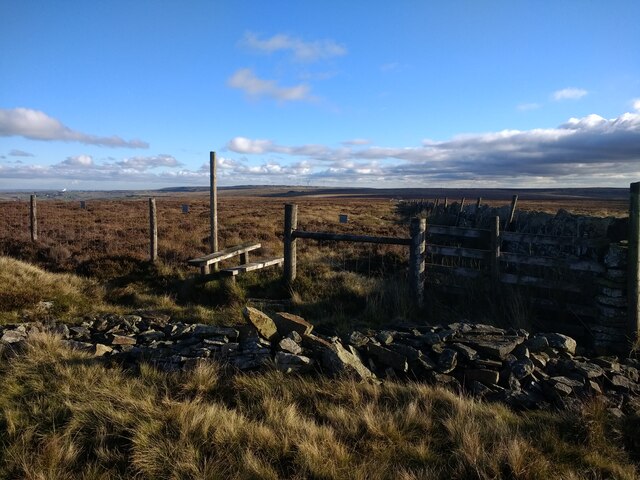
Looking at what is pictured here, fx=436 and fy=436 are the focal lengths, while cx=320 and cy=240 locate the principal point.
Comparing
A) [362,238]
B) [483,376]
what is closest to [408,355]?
[483,376]

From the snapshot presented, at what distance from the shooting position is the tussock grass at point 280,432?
3.07 metres

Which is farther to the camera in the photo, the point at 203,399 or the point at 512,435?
the point at 203,399

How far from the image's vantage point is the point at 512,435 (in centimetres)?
341

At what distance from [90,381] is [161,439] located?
1.46m

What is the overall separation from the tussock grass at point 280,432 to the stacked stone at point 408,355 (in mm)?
370

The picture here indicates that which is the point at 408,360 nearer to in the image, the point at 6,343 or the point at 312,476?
the point at 312,476

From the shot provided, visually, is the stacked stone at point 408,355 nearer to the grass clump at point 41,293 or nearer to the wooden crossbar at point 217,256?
the grass clump at point 41,293

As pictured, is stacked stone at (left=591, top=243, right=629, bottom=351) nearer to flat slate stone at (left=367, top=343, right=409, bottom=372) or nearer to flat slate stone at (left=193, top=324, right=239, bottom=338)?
flat slate stone at (left=367, top=343, right=409, bottom=372)

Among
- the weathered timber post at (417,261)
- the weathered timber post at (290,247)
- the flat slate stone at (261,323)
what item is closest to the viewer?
the flat slate stone at (261,323)

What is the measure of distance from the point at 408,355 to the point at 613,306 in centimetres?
346

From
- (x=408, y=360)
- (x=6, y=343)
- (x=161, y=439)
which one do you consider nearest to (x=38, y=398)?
(x=161, y=439)

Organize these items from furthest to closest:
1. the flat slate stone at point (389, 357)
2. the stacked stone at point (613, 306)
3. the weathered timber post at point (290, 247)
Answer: the weathered timber post at point (290, 247), the stacked stone at point (613, 306), the flat slate stone at point (389, 357)

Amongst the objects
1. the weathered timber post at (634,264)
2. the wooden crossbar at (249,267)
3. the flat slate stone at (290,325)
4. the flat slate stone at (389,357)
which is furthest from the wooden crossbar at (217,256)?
the weathered timber post at (634,264)

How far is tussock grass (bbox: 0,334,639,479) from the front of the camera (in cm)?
307
